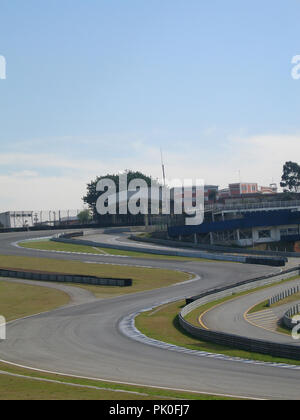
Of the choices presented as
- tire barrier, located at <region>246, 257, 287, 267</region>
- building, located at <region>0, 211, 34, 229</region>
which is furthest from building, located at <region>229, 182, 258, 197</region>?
tire barrier, located at <region>246, 257, 287, 267</region>

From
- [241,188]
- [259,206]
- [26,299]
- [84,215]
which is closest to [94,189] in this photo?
[84,215]

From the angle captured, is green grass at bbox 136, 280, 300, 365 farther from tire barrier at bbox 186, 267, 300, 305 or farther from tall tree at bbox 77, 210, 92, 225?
tall tree at bbox 77, 210, 92, 225

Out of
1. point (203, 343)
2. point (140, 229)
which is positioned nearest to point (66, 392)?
point (203, 343)

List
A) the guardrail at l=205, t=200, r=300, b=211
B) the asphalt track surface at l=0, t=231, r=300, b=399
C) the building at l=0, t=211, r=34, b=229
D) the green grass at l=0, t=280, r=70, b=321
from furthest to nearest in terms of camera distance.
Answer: the building at l=0, t=211, r=34, b=229
the guardrail at l=205, t=200, r=300, b=211
the green grass at l=0, t=280, r=70, b=321
the asphalt track surface at l=0, t=231, r=300, b=399

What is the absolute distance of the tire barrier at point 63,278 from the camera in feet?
196

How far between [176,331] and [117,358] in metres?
8.75

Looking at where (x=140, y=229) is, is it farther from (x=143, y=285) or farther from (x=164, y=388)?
(x=164, y=388)

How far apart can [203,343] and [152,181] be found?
504 ft

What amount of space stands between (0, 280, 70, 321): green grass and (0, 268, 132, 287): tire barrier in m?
3.50

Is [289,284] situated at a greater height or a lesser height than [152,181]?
lesser

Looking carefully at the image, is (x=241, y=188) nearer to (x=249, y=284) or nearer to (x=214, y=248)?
(x=214, y=248)

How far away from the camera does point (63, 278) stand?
63250 mm

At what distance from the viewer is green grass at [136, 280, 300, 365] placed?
28106mm

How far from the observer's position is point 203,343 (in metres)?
32.2
